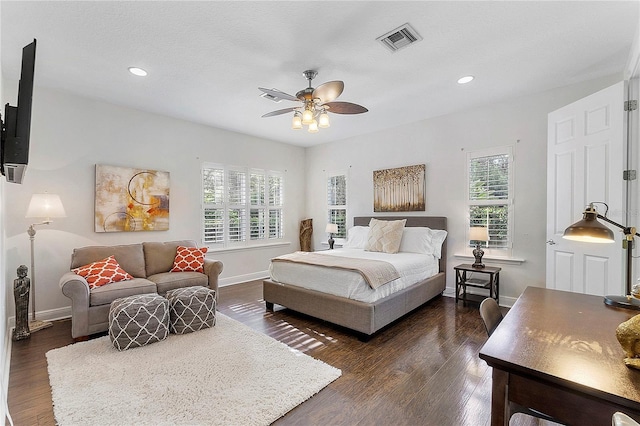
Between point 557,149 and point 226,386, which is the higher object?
point 557,149

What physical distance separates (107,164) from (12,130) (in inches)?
124

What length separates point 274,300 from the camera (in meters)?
3.85

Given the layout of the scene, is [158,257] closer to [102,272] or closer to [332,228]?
[102,272]

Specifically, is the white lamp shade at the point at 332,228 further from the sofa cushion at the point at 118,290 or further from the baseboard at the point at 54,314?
the baseboard at the point at 54,314

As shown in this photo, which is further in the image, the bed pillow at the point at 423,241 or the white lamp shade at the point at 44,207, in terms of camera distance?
the bed pillow at the point at 423,241

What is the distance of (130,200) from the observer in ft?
13.7

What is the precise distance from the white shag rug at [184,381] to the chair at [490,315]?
124cm

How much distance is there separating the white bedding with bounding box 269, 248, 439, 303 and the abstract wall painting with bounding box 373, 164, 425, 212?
106 centimetres

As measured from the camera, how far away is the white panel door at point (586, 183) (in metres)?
2.62

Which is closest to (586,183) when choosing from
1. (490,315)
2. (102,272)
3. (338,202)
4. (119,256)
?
(490,315)

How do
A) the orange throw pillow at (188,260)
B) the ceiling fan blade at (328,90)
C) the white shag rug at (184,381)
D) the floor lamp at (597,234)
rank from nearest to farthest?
1. the floor lamp at (597,234)
2. the white shag rug at (184,381)
3. the ceiling fan blade at (328,90)
4. the orange throw pillow at (188,260)

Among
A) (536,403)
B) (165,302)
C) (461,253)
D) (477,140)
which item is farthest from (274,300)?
(477,140)

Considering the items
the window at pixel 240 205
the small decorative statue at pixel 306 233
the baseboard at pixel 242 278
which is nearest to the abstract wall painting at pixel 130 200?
the window at pixel 240 205

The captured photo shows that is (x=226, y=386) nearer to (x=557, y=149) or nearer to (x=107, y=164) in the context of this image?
(x=107, y=164)
